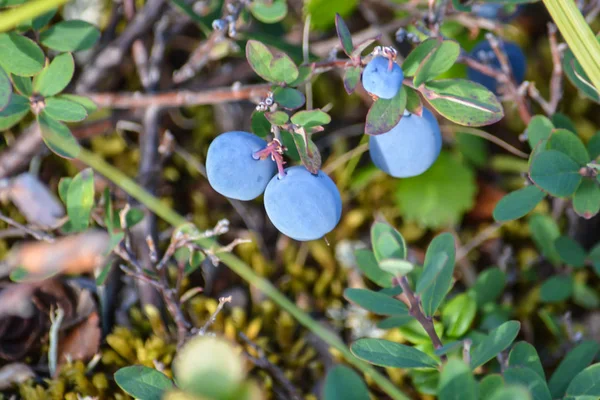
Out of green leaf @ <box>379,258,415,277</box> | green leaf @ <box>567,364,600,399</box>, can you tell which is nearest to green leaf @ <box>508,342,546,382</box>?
green leaf @ <box>567,364,600,399</box>


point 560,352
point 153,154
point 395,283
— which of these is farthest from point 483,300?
point 153,154

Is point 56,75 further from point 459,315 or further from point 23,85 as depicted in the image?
point 459,315

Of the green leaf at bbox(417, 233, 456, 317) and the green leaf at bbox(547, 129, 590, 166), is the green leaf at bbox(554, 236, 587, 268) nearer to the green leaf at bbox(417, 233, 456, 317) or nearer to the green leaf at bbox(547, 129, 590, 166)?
the green leaf at bbox(547, 129, 590, 166)

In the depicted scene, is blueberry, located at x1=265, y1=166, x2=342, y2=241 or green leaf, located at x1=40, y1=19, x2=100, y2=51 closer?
blueberry, located at x1=265, y1=166, x2=342, y2=241

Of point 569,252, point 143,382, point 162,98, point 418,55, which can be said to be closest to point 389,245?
point 418,55

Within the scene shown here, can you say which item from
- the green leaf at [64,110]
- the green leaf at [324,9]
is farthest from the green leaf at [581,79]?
the green leaf at [64,110]

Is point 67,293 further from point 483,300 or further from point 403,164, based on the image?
point 483,300
